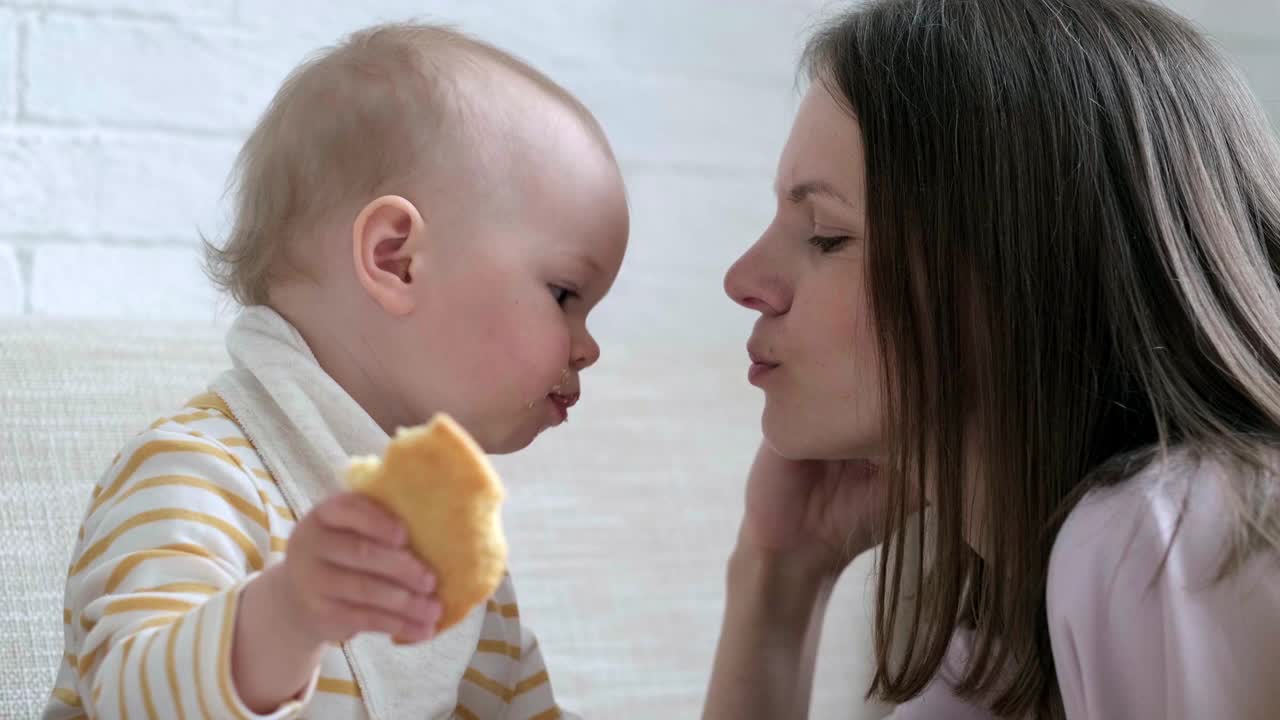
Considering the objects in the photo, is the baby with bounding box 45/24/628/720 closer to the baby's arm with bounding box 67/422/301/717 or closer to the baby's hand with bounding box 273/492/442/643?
the baby's arm with bounding box 67/422/301/717

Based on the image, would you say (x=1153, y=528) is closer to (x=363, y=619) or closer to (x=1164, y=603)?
(x=1164, y=603)

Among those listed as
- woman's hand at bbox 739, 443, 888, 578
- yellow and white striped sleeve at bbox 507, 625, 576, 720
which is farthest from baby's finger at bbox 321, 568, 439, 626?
woman's hand at bbox 739, 443, 888, 578

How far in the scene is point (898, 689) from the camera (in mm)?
1052

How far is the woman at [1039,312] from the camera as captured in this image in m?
0.80

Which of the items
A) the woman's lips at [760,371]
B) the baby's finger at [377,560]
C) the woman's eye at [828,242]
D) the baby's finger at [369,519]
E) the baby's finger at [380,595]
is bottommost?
the woman's lips at [760,371]

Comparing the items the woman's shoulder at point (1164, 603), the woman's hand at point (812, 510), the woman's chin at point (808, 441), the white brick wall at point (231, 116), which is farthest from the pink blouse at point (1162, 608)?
the white brick wall at point (231, 116)

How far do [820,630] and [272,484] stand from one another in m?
0.63

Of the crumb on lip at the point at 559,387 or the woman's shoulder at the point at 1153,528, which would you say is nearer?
the woman's shoulder at the point at 1153,528

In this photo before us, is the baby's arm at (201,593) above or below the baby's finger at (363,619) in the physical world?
below

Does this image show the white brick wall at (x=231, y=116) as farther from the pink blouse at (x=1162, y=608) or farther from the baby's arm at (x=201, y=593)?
the pink blouse at (x=1162, y=608)

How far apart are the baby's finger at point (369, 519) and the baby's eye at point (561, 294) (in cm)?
40

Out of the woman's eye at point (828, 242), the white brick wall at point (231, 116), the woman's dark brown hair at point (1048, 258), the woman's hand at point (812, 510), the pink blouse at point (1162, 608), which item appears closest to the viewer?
the pink blouse at point (1162, 608)

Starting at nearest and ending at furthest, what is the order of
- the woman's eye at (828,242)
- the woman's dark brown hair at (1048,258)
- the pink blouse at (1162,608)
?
the pink blouse at (1162,608) → the woman's dark brown hair at (1048,258) → the woman's eye at (828,242)

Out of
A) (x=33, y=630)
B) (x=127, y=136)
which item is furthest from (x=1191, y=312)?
(x=127, y=136)
